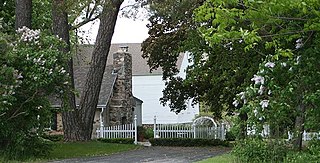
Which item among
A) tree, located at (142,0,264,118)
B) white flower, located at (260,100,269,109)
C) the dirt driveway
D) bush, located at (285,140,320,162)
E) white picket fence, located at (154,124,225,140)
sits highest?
tree, located at (142,0,264,118)

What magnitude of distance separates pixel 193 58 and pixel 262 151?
24.7 ft

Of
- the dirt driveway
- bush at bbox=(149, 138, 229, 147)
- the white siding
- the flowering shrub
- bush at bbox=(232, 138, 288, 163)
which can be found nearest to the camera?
bush at bbox=(232, 138, 288, 163)

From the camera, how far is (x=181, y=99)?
2423 cm

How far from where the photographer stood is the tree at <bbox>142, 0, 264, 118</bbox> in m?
16.2

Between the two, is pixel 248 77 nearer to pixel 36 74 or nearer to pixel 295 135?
pixel 295 135

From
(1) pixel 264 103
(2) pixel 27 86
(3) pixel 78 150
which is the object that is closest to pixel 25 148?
(2) pixel 27 86

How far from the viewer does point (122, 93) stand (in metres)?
30.8

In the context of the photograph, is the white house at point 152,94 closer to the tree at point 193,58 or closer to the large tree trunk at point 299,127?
the tree at point 193,58

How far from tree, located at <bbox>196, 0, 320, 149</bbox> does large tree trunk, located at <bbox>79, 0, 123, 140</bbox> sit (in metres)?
9.61

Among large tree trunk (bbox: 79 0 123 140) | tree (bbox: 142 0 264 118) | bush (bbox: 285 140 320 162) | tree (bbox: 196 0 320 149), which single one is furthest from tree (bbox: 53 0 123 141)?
bush (bbox: 285 140 320 162)

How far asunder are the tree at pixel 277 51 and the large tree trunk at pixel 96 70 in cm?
961

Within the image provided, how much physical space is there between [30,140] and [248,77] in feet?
20.7

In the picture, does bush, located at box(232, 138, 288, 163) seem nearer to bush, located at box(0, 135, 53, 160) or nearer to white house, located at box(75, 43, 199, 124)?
bush, located at box(0, 135, 53, 160)

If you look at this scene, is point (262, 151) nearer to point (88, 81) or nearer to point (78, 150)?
point (78, 150)
